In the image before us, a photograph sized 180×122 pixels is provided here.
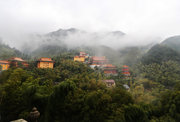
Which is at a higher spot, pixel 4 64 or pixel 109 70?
pixel 4 64

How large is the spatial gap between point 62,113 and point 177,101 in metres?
7.75

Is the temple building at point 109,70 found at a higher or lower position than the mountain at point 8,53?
lower

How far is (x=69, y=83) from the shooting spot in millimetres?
5363

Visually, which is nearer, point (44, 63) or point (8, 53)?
point (44, 63)

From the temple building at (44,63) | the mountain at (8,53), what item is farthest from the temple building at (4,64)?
the temple building at (44,63)

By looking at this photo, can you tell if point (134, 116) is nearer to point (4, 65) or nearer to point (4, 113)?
point (4, 113)

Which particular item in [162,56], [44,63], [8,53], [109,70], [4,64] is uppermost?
[8,53]

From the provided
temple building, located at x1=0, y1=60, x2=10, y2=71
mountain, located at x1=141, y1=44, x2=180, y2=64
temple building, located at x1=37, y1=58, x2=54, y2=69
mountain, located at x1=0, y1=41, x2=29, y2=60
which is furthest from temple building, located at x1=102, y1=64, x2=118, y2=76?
mountain, located at x1=0, y1=41, x2=29, y2=60

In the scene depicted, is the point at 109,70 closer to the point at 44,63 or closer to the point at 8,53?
the point at 44,63

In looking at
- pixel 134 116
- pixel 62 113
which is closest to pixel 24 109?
pixel 62 113

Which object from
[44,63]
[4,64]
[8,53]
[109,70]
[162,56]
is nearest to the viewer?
[4,64]

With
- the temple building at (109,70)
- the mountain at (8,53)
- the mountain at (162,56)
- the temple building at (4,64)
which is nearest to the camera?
the temple building at (4,64)

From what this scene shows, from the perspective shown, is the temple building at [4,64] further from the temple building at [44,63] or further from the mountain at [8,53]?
the temple building at [44,63]

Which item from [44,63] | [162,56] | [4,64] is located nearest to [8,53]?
[4,64]
